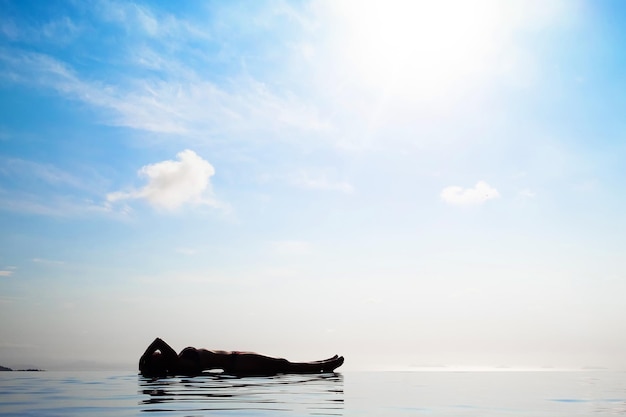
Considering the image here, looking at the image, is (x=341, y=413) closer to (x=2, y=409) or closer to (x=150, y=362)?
(x=2, y=409)

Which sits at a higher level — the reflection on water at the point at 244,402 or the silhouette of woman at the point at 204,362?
the silhouette of woman at the point at 204,362

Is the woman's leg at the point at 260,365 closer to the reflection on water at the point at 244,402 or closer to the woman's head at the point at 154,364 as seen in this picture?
the woman's head at the point at 154,364

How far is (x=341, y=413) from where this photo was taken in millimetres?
11492

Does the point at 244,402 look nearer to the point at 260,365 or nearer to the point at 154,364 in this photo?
the point at 154,364

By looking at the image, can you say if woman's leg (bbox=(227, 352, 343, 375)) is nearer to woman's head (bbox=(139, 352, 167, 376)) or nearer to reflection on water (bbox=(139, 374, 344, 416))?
woman's head (bbox=(139, 352, 167, 376))

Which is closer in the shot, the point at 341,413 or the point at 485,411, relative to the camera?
the point at 341,413

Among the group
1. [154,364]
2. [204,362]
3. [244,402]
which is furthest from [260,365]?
[244,402]

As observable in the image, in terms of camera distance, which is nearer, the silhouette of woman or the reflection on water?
the reflection on water

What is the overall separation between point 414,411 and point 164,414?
19.4ft

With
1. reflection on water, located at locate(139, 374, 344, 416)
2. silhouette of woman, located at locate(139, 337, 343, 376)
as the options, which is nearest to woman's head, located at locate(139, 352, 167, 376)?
silhouette of woman, located at locate(139, 337, 343, 376)

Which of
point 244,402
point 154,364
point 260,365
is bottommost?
point 244,402

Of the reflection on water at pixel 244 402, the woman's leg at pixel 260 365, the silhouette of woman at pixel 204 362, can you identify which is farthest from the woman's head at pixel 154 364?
the reflection on water at pixel 244 402

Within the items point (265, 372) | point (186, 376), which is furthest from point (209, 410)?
point (265, 372)

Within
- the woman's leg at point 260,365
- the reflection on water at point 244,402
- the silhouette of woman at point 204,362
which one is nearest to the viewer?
the reflection on water at point 244,402
